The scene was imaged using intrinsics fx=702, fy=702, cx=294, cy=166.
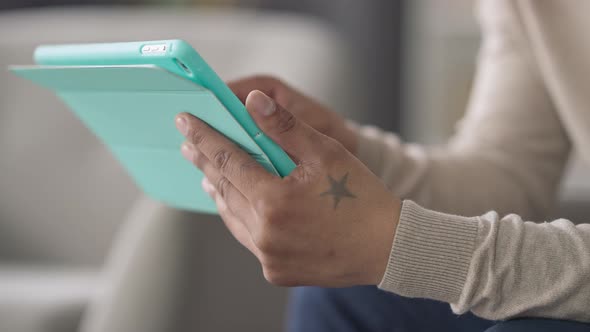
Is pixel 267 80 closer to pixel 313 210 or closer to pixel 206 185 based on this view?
pixel 206 185

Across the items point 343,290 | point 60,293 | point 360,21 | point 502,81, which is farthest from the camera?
point 360,21

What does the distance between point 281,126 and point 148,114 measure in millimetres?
174

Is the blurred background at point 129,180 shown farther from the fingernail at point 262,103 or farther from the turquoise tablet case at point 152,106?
the fingernail at point 262,103

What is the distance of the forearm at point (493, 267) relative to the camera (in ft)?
1.65

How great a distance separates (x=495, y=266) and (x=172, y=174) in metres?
0.36

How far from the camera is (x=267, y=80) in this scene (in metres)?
0.71

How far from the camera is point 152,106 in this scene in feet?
2.01

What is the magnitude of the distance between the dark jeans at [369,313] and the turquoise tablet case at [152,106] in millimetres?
148

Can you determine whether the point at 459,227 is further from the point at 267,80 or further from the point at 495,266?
the point at 267,80

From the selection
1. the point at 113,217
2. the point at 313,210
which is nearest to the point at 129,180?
the point at 113,217

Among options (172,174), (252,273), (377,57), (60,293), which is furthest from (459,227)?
(377,57)

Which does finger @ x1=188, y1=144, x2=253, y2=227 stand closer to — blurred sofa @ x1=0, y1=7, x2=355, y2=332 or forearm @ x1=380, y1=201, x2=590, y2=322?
forearm @ x1=380, y1=201, x2=590, y2=322

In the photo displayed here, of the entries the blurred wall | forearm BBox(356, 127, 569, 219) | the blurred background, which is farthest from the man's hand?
the blurred wall

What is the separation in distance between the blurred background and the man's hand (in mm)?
508
